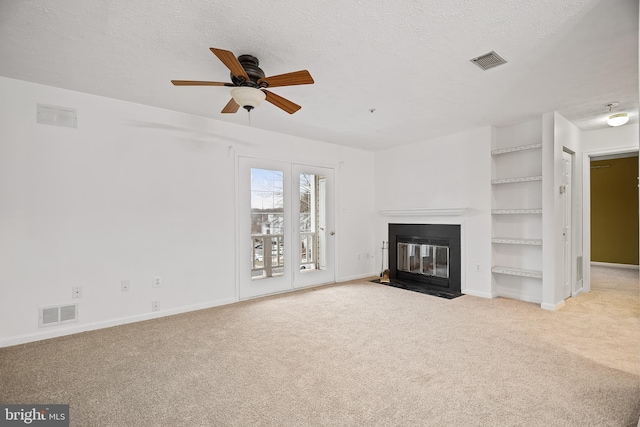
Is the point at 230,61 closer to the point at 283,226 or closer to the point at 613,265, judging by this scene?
the point at 283,226

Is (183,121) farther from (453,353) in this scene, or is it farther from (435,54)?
(453,353)

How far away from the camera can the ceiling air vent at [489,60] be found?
2.53 metres

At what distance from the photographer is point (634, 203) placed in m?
6.93

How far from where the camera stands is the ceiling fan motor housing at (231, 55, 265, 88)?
2465 millimetres

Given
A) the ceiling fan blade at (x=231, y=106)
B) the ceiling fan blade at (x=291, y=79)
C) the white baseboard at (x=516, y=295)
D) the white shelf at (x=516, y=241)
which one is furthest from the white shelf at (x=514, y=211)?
the ceiling fan blade at (x=231, y=106)

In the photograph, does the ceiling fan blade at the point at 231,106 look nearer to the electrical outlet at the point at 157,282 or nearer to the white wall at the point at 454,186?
the electrical outlet at the point at 157,282

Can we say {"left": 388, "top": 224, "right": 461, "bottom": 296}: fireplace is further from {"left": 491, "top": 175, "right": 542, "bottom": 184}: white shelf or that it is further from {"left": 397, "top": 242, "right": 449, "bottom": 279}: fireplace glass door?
{"left": 491, "top": 175, "right": 542, "bottom": 184}: white shelf

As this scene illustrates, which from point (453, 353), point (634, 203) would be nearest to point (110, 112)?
point (453, 353)

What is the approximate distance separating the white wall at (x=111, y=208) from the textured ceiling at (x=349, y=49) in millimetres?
378

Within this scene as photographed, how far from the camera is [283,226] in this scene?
4.91 meters

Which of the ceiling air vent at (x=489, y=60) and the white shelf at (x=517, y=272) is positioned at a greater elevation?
the ceiling air vent at (x=489, y=60)

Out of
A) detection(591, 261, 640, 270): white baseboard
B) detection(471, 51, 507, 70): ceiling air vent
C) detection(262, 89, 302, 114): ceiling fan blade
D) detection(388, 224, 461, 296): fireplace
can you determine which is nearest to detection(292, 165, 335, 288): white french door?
detection(388, 224, 461, 296): fireplace

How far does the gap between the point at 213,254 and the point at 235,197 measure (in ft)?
2.68

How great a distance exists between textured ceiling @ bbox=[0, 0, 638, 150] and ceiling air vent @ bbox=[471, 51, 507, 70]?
0.05m
